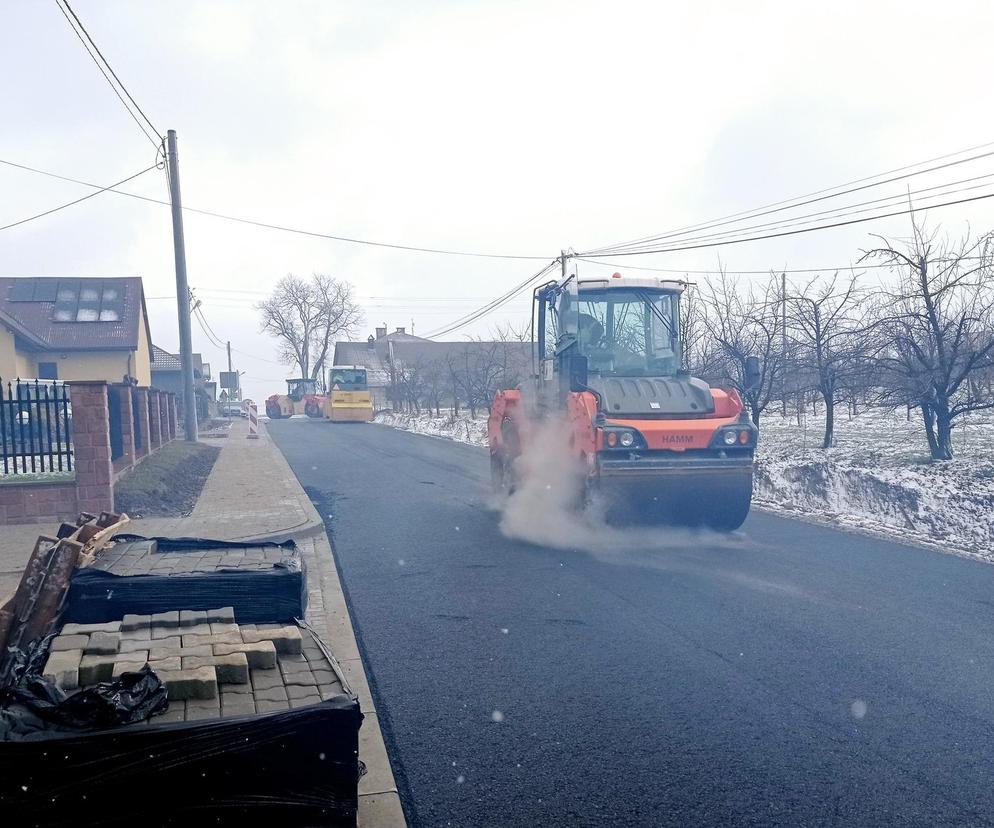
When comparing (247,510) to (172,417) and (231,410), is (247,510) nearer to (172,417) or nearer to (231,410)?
(172,417)

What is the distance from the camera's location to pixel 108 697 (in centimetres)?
290

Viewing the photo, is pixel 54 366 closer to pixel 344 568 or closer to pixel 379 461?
pixel 379 461

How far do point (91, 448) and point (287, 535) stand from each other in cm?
311

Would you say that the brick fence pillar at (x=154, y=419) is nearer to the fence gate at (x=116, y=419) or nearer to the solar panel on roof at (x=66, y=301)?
the fence gate at (x=116, y=419)

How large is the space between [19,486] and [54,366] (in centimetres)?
2934

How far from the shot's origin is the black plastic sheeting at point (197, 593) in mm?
4297

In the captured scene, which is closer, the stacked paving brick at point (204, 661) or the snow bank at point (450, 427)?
the stacked paving brick at point (204, 661)

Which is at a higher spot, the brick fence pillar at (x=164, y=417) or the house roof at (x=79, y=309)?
the house roof at (x=79, y=309)

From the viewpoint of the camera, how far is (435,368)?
5044cm

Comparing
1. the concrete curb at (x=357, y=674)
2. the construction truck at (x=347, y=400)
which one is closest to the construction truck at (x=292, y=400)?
the construction truck at (x=347, y=400)

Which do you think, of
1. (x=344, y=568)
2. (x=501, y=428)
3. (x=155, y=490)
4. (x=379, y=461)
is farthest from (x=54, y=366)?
(x=344, y=568)

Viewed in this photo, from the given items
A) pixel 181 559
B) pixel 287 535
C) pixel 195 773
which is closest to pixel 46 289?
pixel 287 535

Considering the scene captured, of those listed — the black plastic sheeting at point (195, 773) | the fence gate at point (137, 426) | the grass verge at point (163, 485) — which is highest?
the fence gate at point (137, 426)

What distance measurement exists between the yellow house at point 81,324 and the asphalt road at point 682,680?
31.9 m
